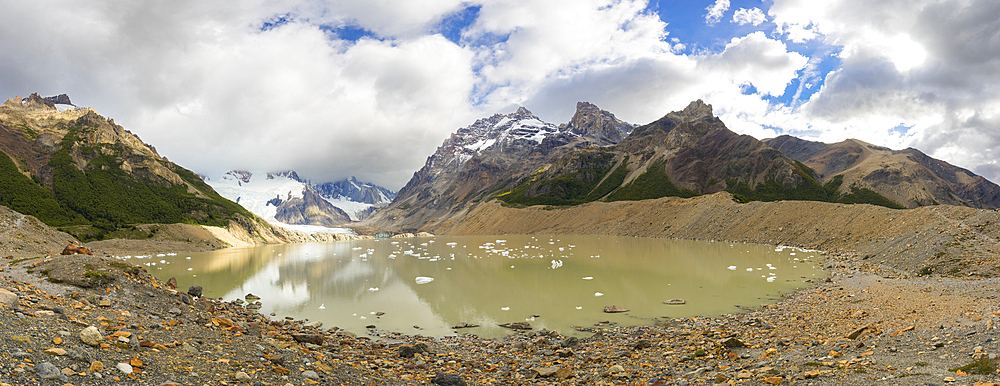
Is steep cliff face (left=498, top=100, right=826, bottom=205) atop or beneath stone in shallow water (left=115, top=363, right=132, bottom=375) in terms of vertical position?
atop

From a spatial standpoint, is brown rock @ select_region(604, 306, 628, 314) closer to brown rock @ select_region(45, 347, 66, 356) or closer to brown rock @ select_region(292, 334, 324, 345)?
brown rock @ select_region(292, 334, 324, 345)

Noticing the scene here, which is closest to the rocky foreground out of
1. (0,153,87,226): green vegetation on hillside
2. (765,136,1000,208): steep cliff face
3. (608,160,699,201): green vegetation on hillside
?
(0,153,87,226): green vegetation on hillside

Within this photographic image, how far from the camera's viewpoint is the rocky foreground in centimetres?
743

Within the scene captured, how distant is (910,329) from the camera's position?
11.2m

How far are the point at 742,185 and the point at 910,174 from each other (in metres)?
70.7

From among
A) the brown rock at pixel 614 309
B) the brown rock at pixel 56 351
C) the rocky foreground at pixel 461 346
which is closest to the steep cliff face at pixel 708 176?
the brown rock at pixel 614 309

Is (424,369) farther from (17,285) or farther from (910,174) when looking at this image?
(910,174)

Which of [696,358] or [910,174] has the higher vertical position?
[910,174]

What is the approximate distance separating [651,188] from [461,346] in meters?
166

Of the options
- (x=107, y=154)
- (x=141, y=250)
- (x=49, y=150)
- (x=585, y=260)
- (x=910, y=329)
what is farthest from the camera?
(x=107, y=154)

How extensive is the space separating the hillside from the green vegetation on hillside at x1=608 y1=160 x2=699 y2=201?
143 m

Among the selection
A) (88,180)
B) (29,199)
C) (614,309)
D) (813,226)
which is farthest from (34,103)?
(813,226)

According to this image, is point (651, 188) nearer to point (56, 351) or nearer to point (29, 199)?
point (56, 351)

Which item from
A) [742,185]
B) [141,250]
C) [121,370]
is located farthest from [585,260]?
[742,185]
